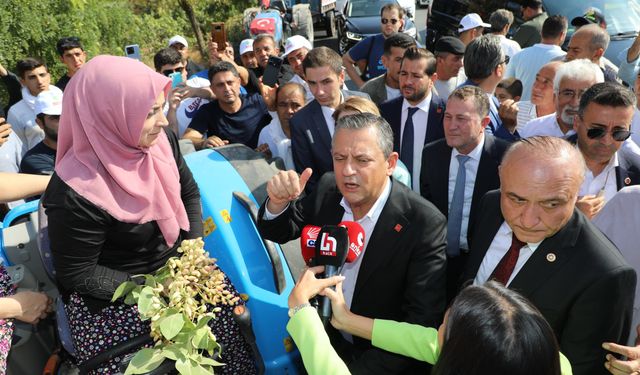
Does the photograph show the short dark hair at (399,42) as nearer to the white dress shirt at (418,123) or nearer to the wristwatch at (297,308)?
the white dress shirt at (418,123)

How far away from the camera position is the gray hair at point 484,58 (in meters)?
4.61

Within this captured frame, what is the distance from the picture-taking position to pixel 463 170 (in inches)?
130

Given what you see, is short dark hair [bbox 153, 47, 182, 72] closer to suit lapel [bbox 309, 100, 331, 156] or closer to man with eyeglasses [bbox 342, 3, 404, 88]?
man with eyeglasses [bbox 342, 3, 404, 88]

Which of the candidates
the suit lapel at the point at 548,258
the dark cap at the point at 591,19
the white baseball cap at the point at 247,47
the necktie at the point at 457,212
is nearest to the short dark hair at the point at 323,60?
the necktie at the point at 457,212

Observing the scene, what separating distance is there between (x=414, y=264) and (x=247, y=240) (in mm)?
→ 984

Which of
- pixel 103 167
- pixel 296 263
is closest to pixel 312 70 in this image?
pixel 296 263

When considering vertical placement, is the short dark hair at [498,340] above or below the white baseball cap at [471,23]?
above

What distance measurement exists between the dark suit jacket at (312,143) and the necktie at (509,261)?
1785 mm

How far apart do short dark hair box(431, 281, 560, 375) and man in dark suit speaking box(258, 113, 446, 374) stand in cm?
87

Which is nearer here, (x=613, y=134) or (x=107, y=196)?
(x=107, y=196)

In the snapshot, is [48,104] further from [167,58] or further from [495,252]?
[495,252]

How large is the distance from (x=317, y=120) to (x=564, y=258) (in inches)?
88.7

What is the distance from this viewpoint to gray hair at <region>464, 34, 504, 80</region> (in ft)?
15.1

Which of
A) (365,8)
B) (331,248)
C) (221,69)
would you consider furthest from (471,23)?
(365,8)
